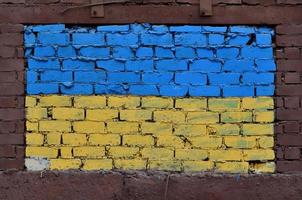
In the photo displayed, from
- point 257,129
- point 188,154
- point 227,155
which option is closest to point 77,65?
point 188,154

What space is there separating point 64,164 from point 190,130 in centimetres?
100

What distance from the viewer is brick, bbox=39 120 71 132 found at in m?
5.22

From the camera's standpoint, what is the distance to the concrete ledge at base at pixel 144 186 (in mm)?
5199

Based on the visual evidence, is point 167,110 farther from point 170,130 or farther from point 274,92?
point 274,92

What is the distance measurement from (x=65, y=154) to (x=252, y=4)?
182 centimetres

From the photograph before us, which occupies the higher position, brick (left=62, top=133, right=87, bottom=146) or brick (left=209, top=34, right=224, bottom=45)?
brick (left=209, top=34, right=224, bottom=45)

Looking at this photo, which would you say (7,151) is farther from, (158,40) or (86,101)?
(158,40)

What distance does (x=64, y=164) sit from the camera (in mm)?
5234

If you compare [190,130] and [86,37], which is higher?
[86,37]

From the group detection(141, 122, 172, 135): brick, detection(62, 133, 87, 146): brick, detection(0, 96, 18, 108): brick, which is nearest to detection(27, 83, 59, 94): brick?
detection(0, 96, 18, 108): brick

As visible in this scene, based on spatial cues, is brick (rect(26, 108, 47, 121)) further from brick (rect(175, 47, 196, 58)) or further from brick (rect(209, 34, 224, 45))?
brick (rect(209, 34, 224, 45))

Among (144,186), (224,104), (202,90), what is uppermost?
(202,90)

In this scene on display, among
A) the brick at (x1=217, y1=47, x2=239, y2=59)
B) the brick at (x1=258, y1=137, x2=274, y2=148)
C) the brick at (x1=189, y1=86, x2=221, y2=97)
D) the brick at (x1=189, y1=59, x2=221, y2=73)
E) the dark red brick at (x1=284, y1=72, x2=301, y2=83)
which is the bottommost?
the brick at (x1=258, y1=137, x2=274, y2=148)

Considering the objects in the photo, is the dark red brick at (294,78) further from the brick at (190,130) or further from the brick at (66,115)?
the brick at (66,115)
